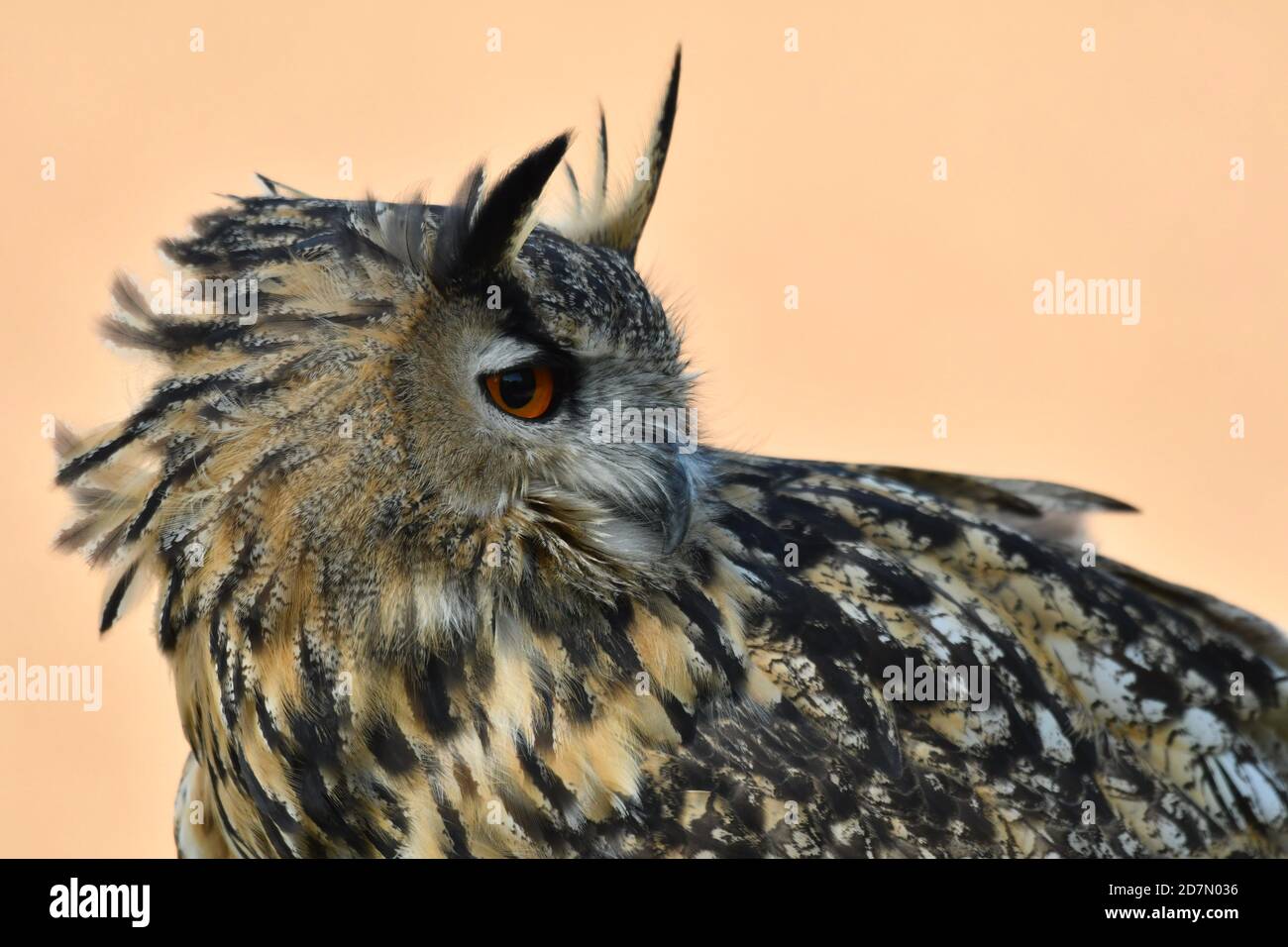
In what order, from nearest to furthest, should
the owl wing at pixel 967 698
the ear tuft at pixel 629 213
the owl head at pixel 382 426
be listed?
the owl head at pixel 382 426, the owl wing at pixel 967 698, the ear tuft at pixel 629 213

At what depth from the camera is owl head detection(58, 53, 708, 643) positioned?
126 cm

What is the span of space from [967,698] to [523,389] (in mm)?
637

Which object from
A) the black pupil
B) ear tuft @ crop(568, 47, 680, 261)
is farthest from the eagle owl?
ear tuft @ crop(568, 47, 680, 261)

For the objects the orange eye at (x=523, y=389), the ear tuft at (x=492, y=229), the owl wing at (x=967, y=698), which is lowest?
the owl wing at (x=967, y=698)

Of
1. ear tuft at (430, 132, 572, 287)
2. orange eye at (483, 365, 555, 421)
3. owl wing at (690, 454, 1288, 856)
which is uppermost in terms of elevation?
ear tuft at (430, 132, 572, 287)

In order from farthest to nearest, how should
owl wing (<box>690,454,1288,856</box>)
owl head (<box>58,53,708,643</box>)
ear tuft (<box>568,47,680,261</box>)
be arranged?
ear tuft (<box>568,47,680,261</box>)
owl wing (<box>690,454,1288,856</box>)
owl head (<box>58,53,708,643</box>)

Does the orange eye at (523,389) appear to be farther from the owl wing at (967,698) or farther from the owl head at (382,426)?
the owl wing at (967,698)

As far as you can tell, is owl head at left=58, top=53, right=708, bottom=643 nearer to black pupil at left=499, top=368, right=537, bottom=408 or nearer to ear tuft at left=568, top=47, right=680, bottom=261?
black pupil at left=499, top=368, right=537, bottom=408

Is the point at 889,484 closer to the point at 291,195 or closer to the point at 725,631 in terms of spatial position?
the point at 725,631

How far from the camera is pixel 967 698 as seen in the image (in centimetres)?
146

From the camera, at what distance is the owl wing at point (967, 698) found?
4.49 ft

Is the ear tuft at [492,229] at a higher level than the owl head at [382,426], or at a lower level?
higher

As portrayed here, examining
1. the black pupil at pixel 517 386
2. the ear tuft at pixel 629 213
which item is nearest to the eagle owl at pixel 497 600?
the black pupil at pixel 517 386
